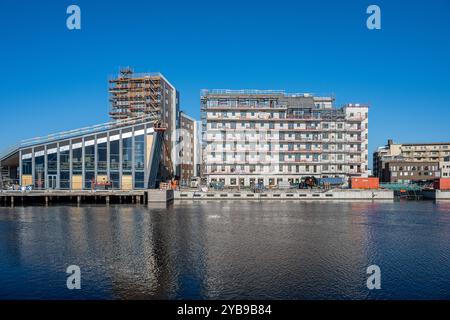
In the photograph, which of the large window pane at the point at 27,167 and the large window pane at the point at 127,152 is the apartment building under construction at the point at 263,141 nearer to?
the large window pane at the point at 127,152

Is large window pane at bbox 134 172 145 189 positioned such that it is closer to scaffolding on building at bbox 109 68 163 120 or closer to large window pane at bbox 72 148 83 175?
large window pane at bbox 72 148 83 175

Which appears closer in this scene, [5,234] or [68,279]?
[68,279]

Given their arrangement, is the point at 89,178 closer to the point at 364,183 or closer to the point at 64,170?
the point at 64,170

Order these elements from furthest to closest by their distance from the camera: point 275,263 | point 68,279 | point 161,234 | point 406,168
Answer: point 406,168 → point 161,234 → point 275,263 → point 68,279

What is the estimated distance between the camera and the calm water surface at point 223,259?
21.4 metres

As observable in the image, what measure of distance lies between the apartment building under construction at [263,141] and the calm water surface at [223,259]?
65.2 meters

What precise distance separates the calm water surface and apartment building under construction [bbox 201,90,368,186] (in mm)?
65206

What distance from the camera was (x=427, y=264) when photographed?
89.5ft

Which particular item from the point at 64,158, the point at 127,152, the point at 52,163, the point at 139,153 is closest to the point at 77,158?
the point at 64,158

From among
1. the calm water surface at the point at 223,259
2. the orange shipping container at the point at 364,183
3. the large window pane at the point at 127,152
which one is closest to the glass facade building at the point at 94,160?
the large window pane at the point at 127,152

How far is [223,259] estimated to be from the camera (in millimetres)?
28094

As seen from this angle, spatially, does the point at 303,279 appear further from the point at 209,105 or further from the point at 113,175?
the point at 209,105
